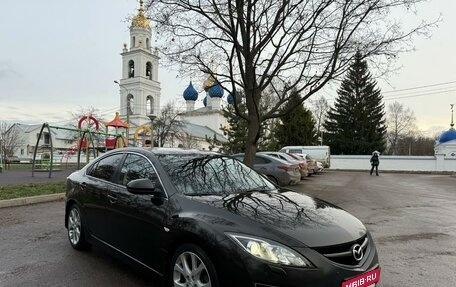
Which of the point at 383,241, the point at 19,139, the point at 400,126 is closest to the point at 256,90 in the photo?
the point at 383,241

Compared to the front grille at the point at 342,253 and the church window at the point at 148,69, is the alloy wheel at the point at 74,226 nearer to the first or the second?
the front grille at the point at 342,253

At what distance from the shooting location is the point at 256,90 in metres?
16.3

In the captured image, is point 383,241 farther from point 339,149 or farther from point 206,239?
point 339,149

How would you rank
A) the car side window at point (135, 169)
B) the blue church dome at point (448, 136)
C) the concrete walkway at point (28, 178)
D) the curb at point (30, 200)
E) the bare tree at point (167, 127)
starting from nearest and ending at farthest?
the car side window at point (135, 169), the curb at point (30, 200), the concrete walkway at point (28, 178), the blue church dome at point (448, 136), the bare tree at point (167, 127)

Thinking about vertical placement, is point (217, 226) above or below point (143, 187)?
below

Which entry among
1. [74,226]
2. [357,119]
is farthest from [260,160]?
[357,119]

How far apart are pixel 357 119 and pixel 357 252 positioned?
5300 centimetres

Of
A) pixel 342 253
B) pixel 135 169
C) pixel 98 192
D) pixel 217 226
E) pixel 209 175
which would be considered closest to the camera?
pixel 342 253

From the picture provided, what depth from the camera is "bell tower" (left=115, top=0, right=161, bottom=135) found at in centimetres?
6700

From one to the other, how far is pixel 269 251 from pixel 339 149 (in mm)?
52637

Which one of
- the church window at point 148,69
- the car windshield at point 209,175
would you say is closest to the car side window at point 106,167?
the car windshield at point 209,175

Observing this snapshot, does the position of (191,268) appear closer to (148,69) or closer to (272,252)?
(272,252)

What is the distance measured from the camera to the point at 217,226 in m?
3.69

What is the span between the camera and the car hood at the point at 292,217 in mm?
3545
